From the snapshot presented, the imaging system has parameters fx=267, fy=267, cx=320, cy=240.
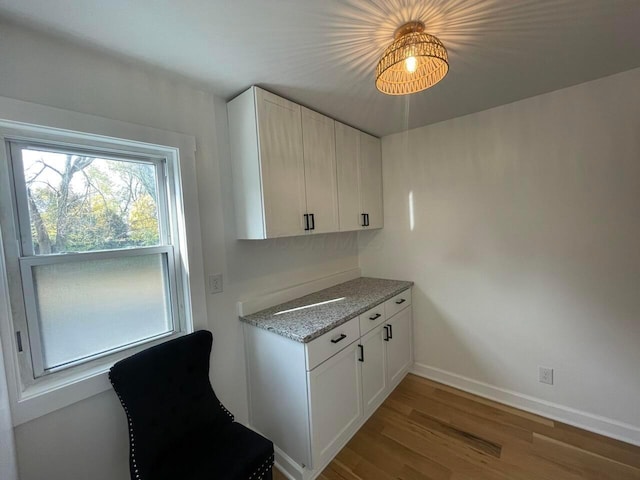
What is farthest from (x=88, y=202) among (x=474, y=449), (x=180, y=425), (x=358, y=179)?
(x=474, y=449)

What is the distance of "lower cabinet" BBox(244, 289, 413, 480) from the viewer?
1512mm

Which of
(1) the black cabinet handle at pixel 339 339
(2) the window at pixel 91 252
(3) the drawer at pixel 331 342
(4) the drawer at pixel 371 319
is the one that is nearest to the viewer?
(2) the window at pixel 91 252

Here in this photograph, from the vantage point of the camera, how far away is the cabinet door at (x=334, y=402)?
1518 millimetres

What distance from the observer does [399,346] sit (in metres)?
2.35

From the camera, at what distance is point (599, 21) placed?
46.9 inches

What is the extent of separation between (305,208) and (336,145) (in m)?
0.65

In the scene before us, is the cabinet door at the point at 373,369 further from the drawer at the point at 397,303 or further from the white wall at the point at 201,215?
the white wall at the point at 201,215

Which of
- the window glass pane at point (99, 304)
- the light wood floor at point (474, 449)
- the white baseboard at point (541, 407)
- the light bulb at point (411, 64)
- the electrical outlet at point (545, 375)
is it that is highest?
the light bulb at point (411, 64)

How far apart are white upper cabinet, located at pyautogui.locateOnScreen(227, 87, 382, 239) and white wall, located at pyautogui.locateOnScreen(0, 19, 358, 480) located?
0.14 meters

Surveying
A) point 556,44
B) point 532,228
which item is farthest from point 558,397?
point 556,44

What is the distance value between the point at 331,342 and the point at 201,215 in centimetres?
111

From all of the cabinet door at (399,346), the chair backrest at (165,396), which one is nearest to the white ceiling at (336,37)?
the chair backrest at (165,396)

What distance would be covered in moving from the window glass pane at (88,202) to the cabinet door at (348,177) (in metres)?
1.32

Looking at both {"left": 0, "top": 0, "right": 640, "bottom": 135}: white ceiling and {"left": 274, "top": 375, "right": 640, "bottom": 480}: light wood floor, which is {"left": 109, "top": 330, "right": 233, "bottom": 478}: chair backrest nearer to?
{"left": 274, "top": 375, "right": 640, "bottom": 480}: light wood floor
